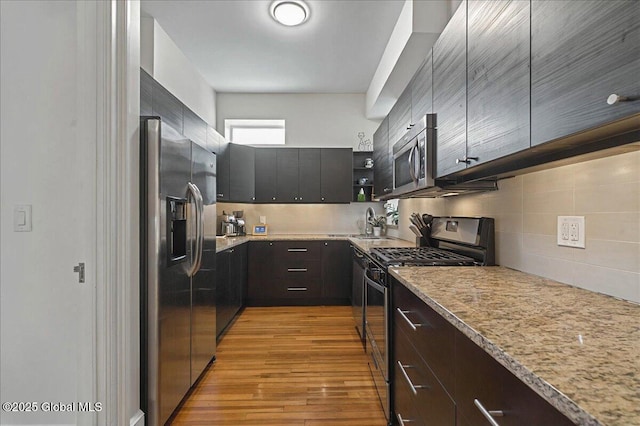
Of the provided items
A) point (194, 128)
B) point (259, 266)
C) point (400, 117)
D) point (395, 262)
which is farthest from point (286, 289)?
point (395, 262)

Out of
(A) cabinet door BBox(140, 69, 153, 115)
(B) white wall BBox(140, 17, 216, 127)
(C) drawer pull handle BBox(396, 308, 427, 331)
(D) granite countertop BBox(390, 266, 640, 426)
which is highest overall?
(B) white wall BBox(140, 17, 216, 127)

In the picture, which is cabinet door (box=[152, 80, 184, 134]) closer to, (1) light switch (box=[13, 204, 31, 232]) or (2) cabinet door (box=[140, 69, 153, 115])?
(2) cabinet door (box=[140, 69, 153, 115])

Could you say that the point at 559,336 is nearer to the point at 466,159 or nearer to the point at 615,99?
the point at 615,99

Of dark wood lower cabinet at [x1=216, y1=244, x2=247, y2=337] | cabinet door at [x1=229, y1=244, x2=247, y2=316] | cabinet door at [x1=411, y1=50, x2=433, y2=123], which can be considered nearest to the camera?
cabinet door at [x1=411, y1=50, x2=433, y2=123]

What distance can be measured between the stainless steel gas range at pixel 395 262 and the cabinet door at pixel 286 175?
94.2 inches

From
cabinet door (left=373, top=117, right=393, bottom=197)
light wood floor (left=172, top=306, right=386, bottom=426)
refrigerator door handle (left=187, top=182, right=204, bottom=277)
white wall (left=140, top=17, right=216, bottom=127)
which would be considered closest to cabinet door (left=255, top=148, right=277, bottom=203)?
white wall (left=140, top=17, right=216, bottom=127)

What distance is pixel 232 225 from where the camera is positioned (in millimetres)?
4688

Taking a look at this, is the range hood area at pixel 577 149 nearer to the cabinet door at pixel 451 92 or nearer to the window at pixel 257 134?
the cabinet door at pixel 451 92

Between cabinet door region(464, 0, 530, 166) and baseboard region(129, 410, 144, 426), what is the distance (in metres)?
2.04

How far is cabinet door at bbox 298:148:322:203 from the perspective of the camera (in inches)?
191

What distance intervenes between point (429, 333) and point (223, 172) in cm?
357

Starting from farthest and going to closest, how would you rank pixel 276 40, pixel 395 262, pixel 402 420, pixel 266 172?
1. pixel 266 172
2. pixel 276 40
3. pixel 395 262
4. pixel 402 420

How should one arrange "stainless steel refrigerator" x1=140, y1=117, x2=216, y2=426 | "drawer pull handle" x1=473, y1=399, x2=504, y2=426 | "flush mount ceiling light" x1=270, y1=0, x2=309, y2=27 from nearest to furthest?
"drawer pull handle" x1=473, y1=399, x2=504, y2=426
"stainless steel refrigerator" x1=140, y1=117, x2=216, y2=426
"flush mount ceiling light" x1=270, y1=0, x2=309, y2=27

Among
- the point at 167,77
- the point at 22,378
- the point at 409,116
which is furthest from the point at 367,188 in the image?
the point at 22,378
